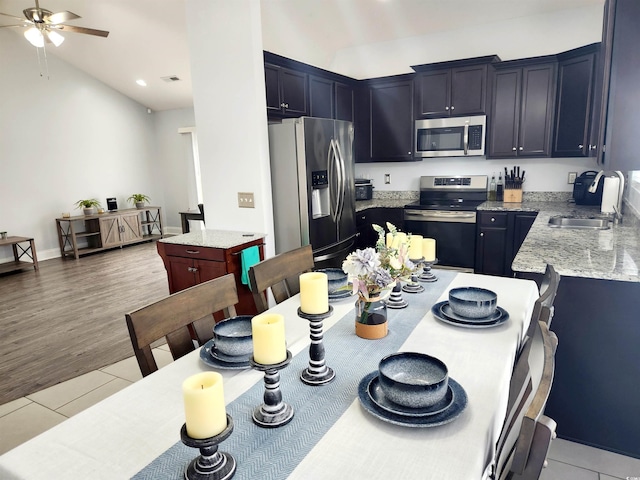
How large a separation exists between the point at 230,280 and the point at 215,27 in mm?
2409

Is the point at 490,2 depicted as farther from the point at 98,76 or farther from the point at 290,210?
the point at 98,76

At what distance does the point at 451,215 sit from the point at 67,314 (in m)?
4.15

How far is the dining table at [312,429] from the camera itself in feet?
2.85

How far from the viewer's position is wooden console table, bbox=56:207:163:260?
6910 millimetres

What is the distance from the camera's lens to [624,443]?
197 centimetres

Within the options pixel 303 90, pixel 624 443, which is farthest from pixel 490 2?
pixel 624 443

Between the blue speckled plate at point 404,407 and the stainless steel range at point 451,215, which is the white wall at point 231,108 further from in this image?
the blue speckled plate at point 404,407

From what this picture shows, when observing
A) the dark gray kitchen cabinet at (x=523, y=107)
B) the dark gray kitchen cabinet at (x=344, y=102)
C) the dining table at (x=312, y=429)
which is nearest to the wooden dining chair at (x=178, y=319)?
the dining table at (x=312, y=429)

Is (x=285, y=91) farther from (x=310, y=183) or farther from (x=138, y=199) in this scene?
(x=138, y=199)

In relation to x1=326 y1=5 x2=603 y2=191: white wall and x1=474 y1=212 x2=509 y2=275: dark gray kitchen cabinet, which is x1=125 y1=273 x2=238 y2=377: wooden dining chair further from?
x1=326 y1=5 x2=603 y2=191: white wall

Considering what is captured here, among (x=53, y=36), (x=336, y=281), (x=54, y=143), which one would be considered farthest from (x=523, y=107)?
(x=54, y=143)

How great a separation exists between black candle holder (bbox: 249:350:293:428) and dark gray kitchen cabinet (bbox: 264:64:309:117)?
2.90 m

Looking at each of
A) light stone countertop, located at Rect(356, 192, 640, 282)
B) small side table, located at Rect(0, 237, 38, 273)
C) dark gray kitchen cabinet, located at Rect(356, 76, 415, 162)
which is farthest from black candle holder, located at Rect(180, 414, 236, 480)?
small side table, located at Rect(0, 237, 38, 273)

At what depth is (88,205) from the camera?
7145 mm
